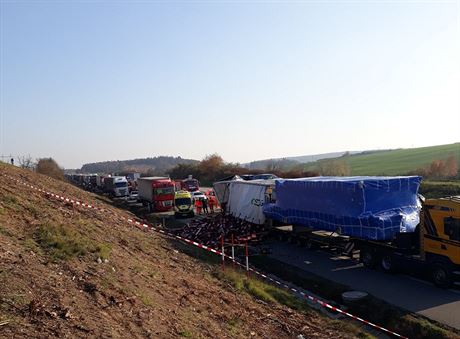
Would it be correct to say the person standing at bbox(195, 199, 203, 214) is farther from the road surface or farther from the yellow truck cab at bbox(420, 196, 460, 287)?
the yellow truck cab at bbox(420, 196, 460, 287)

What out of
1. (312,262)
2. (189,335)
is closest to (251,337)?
(189,335)

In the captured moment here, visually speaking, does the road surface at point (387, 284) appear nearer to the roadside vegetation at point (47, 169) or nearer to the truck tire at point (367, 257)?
the truck tire at point (367, 257)

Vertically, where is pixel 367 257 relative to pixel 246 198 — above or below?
below

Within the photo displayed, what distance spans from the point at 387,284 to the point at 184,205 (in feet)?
75.7

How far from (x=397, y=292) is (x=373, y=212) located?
4.35 m

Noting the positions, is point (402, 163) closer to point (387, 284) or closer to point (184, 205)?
point (184, 205)

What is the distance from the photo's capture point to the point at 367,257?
17.8m

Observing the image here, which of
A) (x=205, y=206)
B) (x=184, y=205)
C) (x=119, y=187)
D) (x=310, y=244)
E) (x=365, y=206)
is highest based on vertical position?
(x=119, y=187)

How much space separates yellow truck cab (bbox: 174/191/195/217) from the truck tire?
20.3 meters

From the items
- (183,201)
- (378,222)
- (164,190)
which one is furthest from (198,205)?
(378,222)

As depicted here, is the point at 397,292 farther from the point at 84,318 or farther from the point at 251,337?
the point at 84,318

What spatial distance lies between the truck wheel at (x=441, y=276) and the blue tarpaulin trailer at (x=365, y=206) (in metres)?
2.59

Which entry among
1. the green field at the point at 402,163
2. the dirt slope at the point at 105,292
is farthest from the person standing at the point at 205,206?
the green field at the point at 402,163

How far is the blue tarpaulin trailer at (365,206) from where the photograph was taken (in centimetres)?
1741
